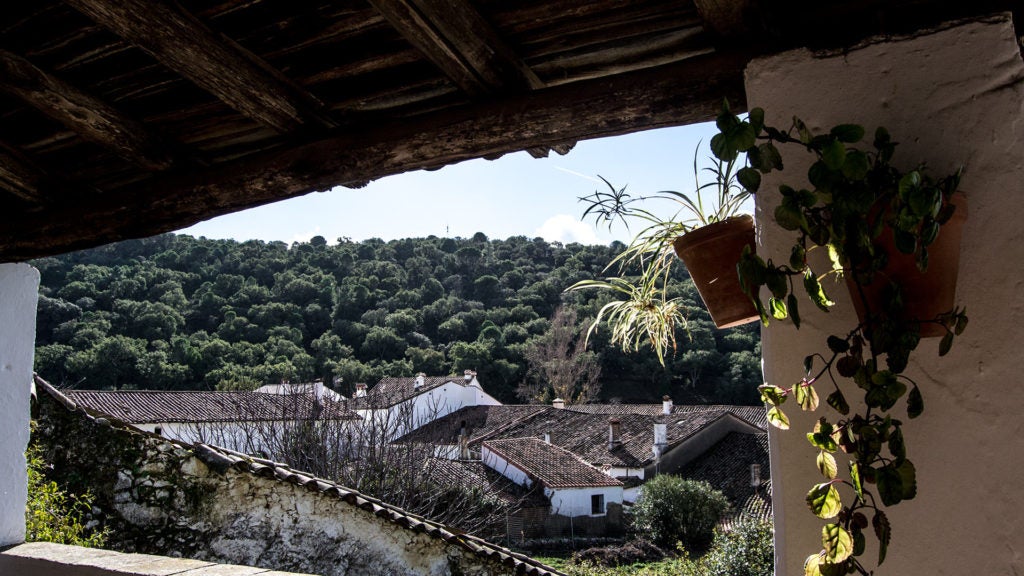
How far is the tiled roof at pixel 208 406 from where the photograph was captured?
1520cm

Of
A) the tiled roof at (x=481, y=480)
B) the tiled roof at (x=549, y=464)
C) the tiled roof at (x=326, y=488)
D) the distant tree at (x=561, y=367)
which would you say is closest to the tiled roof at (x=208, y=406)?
the tiled roof at (x=481, y=480)

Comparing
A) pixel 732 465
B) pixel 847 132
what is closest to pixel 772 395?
pixel 847 132

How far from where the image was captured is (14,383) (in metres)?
2.49

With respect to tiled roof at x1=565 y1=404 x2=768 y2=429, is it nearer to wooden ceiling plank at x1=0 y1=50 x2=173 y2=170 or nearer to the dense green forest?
the dense green forest

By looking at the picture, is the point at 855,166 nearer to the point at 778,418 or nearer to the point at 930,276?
the point at 930,276

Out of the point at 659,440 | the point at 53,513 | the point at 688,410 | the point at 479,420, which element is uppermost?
the point at 688,410

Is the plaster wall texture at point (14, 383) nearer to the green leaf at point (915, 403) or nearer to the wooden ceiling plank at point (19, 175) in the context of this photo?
the wooden ceiling plank at point (19, 175)

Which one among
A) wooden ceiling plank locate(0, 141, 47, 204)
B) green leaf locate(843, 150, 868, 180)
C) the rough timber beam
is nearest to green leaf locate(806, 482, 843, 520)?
green leaf locate(843, 150, 868, 180)

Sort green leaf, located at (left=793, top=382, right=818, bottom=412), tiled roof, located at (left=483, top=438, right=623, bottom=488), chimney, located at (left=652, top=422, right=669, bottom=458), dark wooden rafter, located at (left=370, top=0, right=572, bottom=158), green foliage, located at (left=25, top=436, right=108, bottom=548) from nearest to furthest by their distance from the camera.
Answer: green leaf, located at (left=793, top=382, right=818, bottom=412) → dark wooden rafter, located at (left=370, top=0, right=572, bottom=158) → green foliage, located at (left=25, top=436, right=108, bottom=548) → tiled roof, located at (left=483, top=438, right=623, bottom=488) → chimney, located at (left=652, top=422, right=669, bottom=458)

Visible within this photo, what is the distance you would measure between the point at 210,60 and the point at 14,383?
1.68 meters

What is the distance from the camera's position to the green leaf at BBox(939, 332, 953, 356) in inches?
37.4

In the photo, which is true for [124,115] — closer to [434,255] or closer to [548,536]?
[548,536]

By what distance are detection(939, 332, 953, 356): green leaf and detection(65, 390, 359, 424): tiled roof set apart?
47.1ft

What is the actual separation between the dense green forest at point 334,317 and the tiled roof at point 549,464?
4421mm
